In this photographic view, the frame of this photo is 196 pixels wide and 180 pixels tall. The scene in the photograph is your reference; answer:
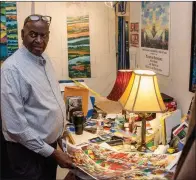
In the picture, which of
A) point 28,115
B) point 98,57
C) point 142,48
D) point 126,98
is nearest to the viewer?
point 28,115

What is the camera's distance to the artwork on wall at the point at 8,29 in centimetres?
298

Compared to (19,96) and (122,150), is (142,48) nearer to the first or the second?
(122,150)

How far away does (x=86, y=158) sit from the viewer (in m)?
1.52

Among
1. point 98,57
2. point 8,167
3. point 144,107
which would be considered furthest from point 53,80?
point 98,57

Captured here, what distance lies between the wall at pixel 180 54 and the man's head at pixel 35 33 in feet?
3.34

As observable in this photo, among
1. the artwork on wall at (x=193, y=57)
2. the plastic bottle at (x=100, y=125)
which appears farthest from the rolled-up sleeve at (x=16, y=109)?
the artwork on wall at (x=193, y=57)

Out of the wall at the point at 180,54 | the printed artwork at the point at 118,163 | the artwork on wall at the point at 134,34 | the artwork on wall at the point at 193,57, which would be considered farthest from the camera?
the artwork on wall at the point at 134,34

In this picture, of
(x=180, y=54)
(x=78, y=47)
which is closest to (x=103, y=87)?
(x=78, y=47)

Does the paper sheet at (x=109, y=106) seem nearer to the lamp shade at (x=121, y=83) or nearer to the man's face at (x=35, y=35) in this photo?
the lamp shade at (x=121, y=83)

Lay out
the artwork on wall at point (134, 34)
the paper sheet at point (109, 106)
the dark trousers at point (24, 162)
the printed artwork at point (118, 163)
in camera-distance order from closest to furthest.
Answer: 1. the printed artwork at point (118, 163)
2. the dark trousers at point (24, 162)
3. the paper sheet at point (109, 106)
4. the artwork on wall at point (134, 34)

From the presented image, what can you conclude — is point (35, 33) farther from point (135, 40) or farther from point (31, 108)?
point (135, 40)

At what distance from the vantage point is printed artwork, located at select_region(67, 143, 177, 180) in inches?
53.2

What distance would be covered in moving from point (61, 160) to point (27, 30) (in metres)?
0.78

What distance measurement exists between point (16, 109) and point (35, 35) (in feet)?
1.53
